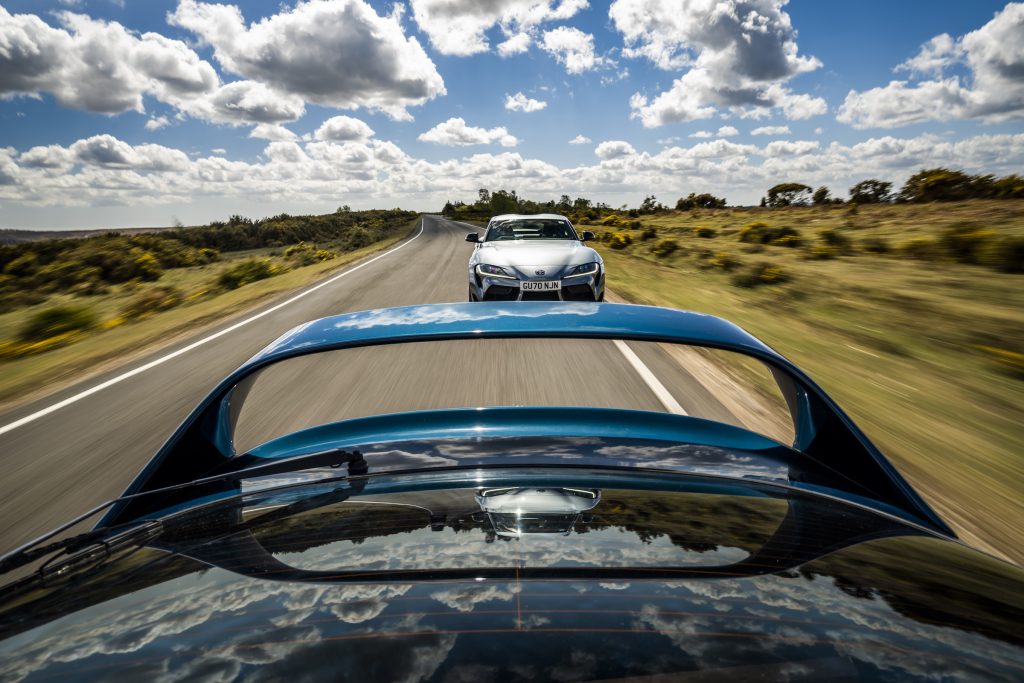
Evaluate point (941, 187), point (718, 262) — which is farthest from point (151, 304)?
point (941, 187)

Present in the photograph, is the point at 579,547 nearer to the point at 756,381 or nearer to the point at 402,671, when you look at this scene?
the point at 402,671

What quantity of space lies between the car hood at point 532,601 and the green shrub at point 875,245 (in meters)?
18.1

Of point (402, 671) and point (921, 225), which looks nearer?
point (402, 671)

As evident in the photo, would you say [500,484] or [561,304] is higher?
[561,304]

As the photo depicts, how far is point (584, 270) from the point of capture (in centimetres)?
856

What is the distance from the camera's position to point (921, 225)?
20672 mm

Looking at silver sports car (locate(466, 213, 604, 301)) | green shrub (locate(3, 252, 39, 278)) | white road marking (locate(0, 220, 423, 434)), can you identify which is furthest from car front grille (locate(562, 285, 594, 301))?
green shrub (locate(3, 252, 39, 278))

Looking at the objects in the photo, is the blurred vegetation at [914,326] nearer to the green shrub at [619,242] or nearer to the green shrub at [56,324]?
the green shrub at [619,242]

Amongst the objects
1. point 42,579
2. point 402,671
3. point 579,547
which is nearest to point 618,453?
point 579,547

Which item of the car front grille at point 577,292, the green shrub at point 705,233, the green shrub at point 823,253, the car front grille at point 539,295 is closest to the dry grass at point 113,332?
the car front grille at point 539,295

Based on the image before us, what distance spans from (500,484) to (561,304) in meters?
0.75

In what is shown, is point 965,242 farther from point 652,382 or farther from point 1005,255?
point 652,382

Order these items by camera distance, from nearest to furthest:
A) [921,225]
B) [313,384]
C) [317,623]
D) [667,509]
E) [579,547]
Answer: [317,623]
[579,547]
[667,509]
[313,384]
[921,225]

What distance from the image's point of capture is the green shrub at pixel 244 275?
16.9 metres
